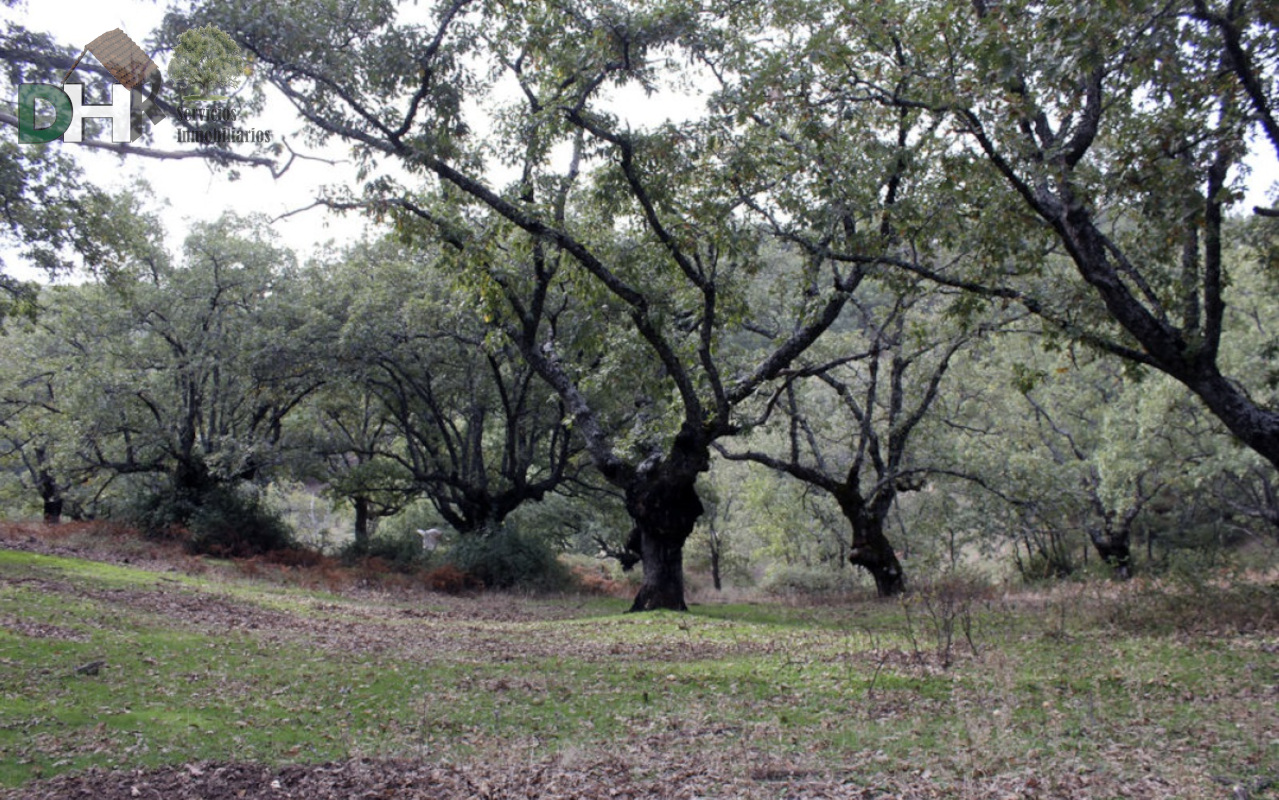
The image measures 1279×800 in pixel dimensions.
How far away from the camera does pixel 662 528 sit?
1534 centimetres

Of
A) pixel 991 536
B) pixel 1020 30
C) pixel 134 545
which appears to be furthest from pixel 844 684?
pixel 991 536

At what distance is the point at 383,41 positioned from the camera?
10492 millimetres

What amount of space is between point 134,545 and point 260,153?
49.6 feet

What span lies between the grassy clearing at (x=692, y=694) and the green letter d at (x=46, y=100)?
20.7 feet

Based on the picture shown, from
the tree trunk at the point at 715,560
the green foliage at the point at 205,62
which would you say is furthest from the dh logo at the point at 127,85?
the tree trunk at the point at 715,560

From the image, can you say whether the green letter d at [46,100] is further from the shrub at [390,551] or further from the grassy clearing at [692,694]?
the shrub at [390,551]

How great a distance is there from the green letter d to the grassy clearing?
6.30 meters

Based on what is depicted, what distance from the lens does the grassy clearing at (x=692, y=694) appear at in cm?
518

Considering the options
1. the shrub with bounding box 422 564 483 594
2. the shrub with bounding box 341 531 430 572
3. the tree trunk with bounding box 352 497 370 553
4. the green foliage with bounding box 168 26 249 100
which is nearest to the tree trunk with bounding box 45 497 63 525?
the tree trunk with bounding box 352 497 370 553

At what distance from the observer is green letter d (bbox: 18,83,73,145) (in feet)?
35.5

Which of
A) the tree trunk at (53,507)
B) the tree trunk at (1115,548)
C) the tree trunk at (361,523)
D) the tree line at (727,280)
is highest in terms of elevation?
the tree line at (727,280)

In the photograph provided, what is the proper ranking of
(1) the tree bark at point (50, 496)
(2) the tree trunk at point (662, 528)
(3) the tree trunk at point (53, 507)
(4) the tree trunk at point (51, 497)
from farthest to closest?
1. (3) the tree trunk at point (53, 507)
2. (4) the tree trunk at point (51, 497)
3. (1) the tree bark at point (50, 496)
4. (2) the tree trunk at point (662, 528)

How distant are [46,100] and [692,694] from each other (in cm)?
1160

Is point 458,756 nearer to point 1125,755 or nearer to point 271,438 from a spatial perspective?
point 1125,755
